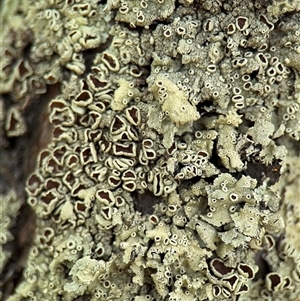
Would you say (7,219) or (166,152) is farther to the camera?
(7,219)

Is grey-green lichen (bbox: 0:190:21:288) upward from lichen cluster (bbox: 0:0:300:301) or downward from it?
downward

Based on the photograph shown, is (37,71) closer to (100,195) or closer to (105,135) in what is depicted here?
(105,135)

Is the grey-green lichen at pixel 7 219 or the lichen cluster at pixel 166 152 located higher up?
the lichen cluster at pixel 166 152

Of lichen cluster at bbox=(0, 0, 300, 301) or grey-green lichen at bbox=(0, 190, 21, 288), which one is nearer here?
lichen cluster at bbox=(0, 0, 300, 301)

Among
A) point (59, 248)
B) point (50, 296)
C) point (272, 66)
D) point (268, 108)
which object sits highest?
point (272, 66)

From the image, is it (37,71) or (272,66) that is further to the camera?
(37,71)

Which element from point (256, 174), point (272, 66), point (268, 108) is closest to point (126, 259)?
point (256, 174)

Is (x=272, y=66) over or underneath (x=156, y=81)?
over

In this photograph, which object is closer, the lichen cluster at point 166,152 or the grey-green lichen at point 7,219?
the lichen cluster at point 166,152
